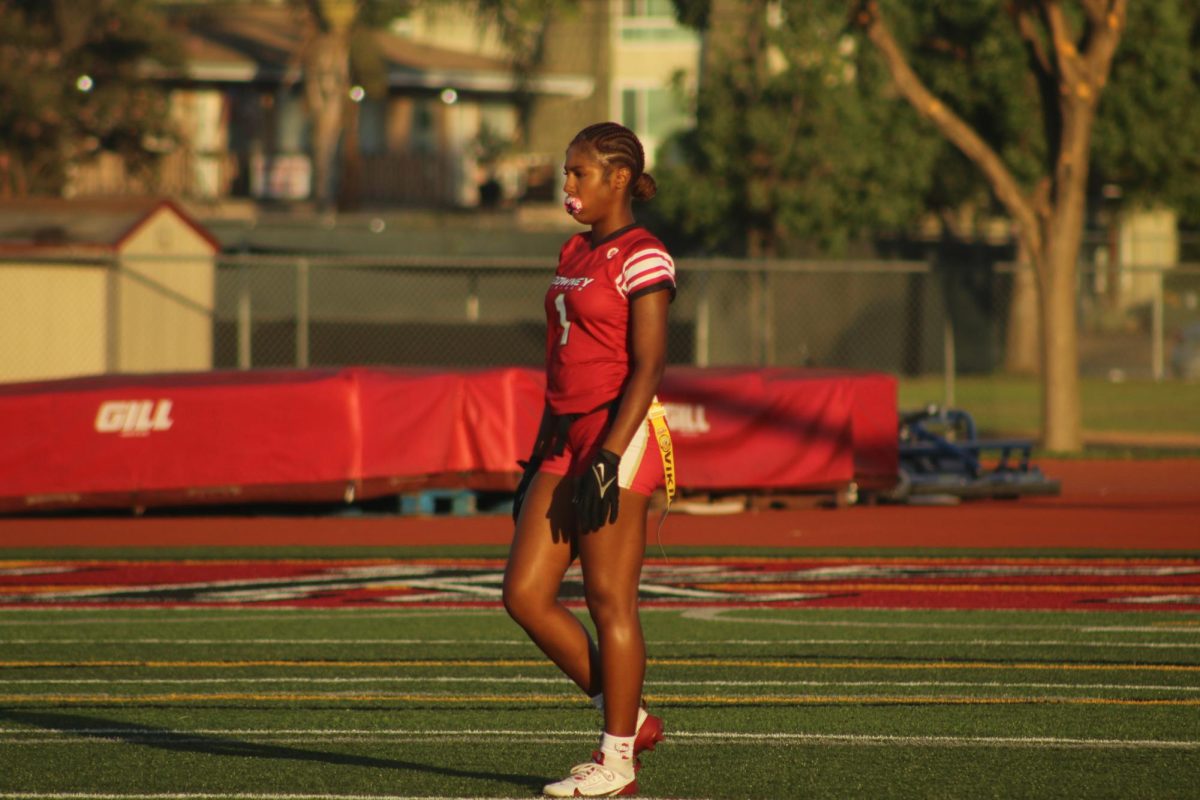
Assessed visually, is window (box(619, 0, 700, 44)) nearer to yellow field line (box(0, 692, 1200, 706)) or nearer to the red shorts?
yellow field line (box(0, 692, 1200, 706))

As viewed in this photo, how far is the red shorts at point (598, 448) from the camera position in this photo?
6250mm

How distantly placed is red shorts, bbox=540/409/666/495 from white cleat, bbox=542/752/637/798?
0.84 metres

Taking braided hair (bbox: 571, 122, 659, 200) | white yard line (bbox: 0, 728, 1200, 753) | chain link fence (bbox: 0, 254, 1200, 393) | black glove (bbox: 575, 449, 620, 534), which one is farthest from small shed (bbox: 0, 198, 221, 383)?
black glove (bbox: 575, 449, 620, 534)

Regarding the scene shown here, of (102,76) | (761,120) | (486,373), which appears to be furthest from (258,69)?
(486,373)

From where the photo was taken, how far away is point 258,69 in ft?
139

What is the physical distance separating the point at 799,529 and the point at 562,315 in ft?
33.9

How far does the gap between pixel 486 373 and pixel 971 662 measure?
27.7 ft

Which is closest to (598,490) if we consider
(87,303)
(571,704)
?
(571,704)

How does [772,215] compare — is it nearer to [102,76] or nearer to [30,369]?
[102,76]

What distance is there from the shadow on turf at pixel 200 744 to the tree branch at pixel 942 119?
1545 cm

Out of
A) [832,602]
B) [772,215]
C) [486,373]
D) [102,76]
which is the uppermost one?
[102,76]

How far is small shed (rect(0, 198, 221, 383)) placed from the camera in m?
25.5

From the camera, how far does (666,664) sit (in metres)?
9.52

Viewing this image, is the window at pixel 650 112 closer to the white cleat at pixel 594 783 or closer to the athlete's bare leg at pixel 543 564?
the athlete's bare leg at pixel 543 564
